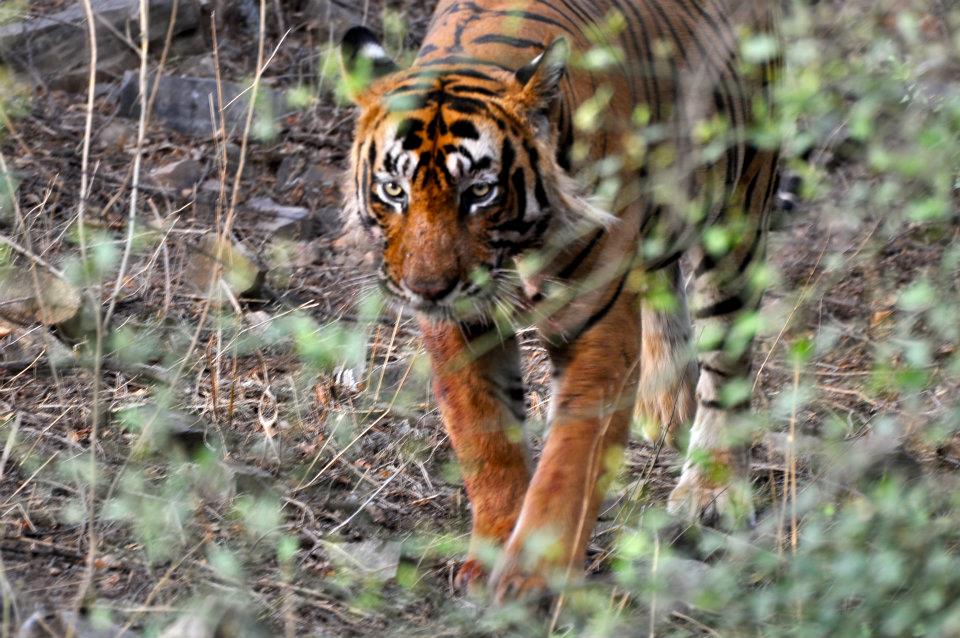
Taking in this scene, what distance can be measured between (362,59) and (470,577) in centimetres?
150

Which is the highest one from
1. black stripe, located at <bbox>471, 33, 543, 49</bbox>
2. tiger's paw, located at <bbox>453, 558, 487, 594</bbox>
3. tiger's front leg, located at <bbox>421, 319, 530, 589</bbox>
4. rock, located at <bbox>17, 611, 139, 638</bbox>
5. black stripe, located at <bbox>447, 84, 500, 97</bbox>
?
black stripe, located at <bbox>471, 33, 543, 49</bbox>

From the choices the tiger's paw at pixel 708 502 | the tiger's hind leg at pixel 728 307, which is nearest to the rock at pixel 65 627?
the tiger's paw at pixel 708 502

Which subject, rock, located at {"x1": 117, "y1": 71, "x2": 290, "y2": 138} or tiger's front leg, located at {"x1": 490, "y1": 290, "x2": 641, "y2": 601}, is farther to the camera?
rock, located at {"x1": 117, "y1": 71, "x2": 290, "y2": 138}

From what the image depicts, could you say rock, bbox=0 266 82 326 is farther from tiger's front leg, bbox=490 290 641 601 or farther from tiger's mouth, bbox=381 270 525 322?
tiger's front leg, bbox=490 290 641 601

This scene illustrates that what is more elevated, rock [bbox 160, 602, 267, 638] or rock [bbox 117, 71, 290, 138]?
rock [bbox 117, 71, 290, 138]

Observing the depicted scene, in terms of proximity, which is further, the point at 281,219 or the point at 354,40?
the point at 281,219

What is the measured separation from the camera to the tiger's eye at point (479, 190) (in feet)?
11.8

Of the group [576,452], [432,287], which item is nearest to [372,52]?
[432,287]

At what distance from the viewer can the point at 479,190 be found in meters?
3.60

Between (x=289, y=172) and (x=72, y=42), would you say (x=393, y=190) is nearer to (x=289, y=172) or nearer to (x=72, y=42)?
(x=289, y=172)

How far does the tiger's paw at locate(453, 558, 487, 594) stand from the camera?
3.72 m

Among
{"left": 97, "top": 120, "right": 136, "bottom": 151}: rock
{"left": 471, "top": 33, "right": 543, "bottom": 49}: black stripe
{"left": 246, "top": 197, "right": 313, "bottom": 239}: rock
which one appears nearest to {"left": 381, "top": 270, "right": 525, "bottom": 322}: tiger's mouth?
{"left": 471, "top": 33, "right": 543, "bottom": 49}: black stripe

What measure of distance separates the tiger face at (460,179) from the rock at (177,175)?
2.74 meters

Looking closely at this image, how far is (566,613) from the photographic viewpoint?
3.45m
